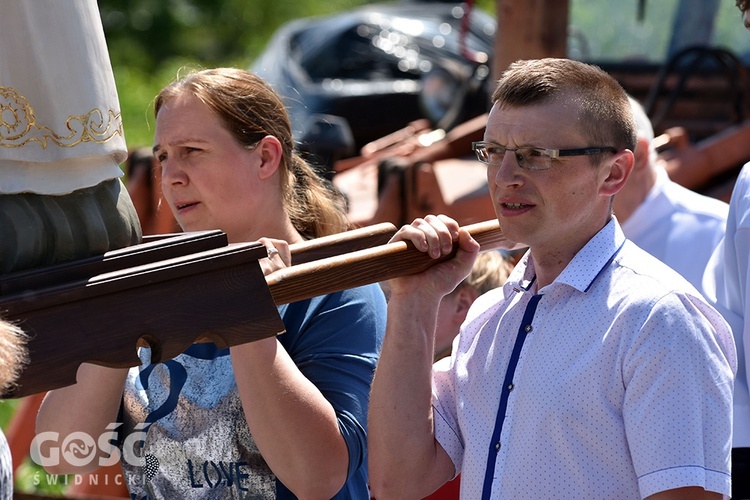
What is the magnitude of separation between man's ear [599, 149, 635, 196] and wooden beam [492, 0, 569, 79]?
3137 mm

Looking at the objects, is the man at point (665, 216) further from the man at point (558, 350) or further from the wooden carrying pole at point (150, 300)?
the wooden carrying pole at point (150, 300)

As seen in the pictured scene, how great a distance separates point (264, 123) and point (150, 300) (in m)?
0.79

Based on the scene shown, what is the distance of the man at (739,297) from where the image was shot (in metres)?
2.42

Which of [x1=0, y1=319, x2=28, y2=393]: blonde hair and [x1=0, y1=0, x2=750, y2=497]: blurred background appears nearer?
[x1=0, y1=319, x2=28, y2=393]: blonde hair

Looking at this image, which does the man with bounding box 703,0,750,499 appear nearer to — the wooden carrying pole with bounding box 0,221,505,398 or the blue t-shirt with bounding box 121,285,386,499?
the blue t-shirt with bounding box 121,285,386,499

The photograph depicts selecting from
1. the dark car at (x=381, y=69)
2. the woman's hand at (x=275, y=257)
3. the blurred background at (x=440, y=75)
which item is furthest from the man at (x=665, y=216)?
the dark car at (x=381, y=69)

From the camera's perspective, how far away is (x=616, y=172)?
1.84 meters

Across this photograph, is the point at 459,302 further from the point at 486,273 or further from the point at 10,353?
the point at 10,353

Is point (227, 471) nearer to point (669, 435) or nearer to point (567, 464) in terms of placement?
point (567, 464)

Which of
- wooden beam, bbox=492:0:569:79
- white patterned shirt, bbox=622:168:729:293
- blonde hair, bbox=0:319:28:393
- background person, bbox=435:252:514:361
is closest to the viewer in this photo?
blonde hair, bbox=0:319:28:393

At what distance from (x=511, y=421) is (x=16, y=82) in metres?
0.93

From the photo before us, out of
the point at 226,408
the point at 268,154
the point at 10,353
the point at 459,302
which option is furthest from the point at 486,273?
the point at 10,353

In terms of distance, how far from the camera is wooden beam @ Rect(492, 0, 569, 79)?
4930 millimetres

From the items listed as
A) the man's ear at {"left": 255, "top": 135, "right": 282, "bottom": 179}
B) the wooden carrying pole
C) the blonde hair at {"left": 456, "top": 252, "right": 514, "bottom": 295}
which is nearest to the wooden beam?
the blonde hair at {"left": 456, "top": 252, "right": 514, "bottom": 295}
